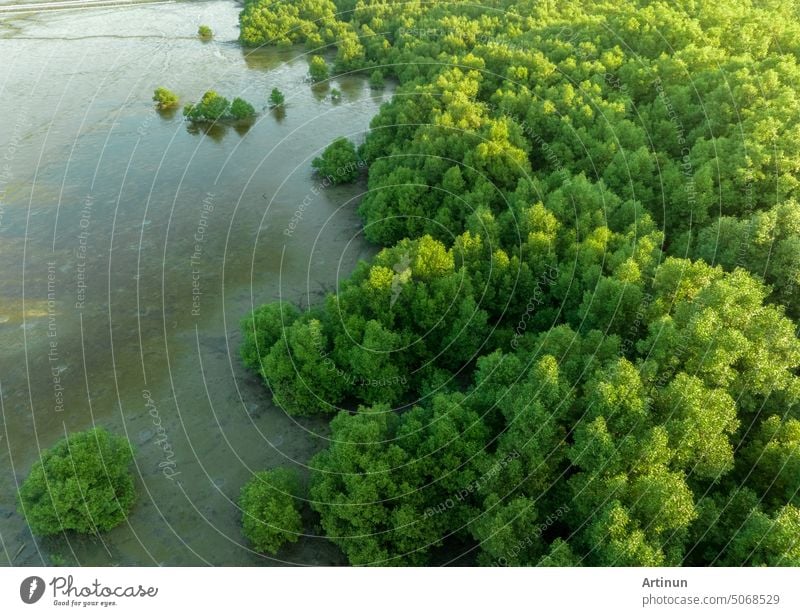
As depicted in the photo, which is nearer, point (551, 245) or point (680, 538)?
point (680, 538)

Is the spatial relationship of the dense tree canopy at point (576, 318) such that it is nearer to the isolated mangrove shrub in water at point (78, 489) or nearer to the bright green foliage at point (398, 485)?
the bright green foliage at point (398, 485)

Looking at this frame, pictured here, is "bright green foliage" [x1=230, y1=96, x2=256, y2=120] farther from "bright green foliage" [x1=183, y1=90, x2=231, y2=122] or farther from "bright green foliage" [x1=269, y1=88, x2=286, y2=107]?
"bright green foliage" [x1=269, y1=88, x2=286, y2=107]

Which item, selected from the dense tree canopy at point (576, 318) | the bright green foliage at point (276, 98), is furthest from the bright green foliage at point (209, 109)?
the dense tree canopy at point (576, 318)

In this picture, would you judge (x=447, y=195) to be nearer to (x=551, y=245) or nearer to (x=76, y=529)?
(x=551, y=245)

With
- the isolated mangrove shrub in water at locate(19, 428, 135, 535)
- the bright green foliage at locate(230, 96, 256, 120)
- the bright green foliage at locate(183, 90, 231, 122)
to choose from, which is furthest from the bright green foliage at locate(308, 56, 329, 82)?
the isolated mangrove shrub in water at locate(19, 428, 135, 535)

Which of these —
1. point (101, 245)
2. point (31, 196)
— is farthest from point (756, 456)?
point (31, 196)

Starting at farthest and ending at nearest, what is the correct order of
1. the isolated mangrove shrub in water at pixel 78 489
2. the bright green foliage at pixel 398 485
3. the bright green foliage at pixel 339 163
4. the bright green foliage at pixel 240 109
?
the bright green foliage at pixel 240 109
the bright green foliage at pixel 339 163
the isolated mangrove shrub in water at pixel 78 489
the bright green foliage at pixel 398 485
